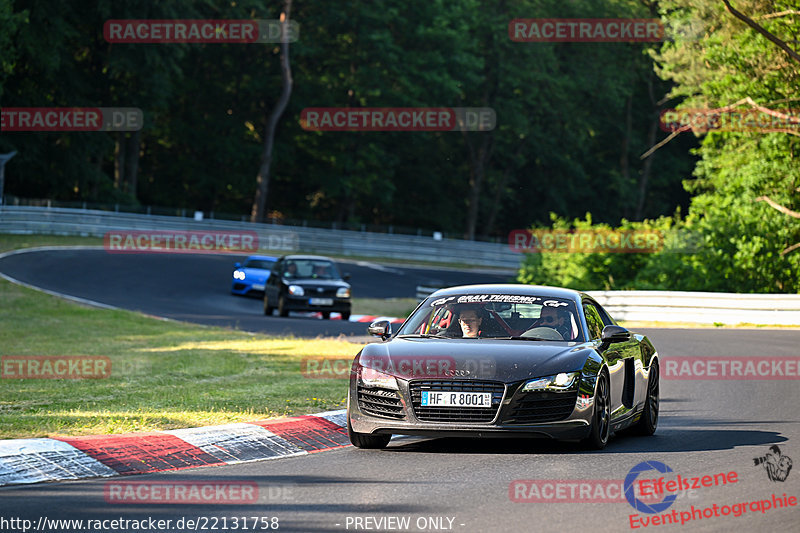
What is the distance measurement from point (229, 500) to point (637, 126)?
79.0 meters

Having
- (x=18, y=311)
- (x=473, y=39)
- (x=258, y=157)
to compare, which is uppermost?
(x=473, y=39)

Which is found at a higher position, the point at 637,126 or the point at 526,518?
the point at 637,126

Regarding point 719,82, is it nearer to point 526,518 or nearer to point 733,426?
point 733,426

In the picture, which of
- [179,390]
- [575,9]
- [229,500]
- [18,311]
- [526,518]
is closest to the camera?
[526,518]

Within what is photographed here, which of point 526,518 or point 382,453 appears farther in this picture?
point 382,453

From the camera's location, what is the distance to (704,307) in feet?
95.6

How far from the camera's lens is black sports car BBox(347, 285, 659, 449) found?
9031 millimetres

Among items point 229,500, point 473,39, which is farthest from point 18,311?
point 473,39

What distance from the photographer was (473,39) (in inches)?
2891

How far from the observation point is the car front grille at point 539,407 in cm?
900

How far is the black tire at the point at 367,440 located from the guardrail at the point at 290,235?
3772 cm
